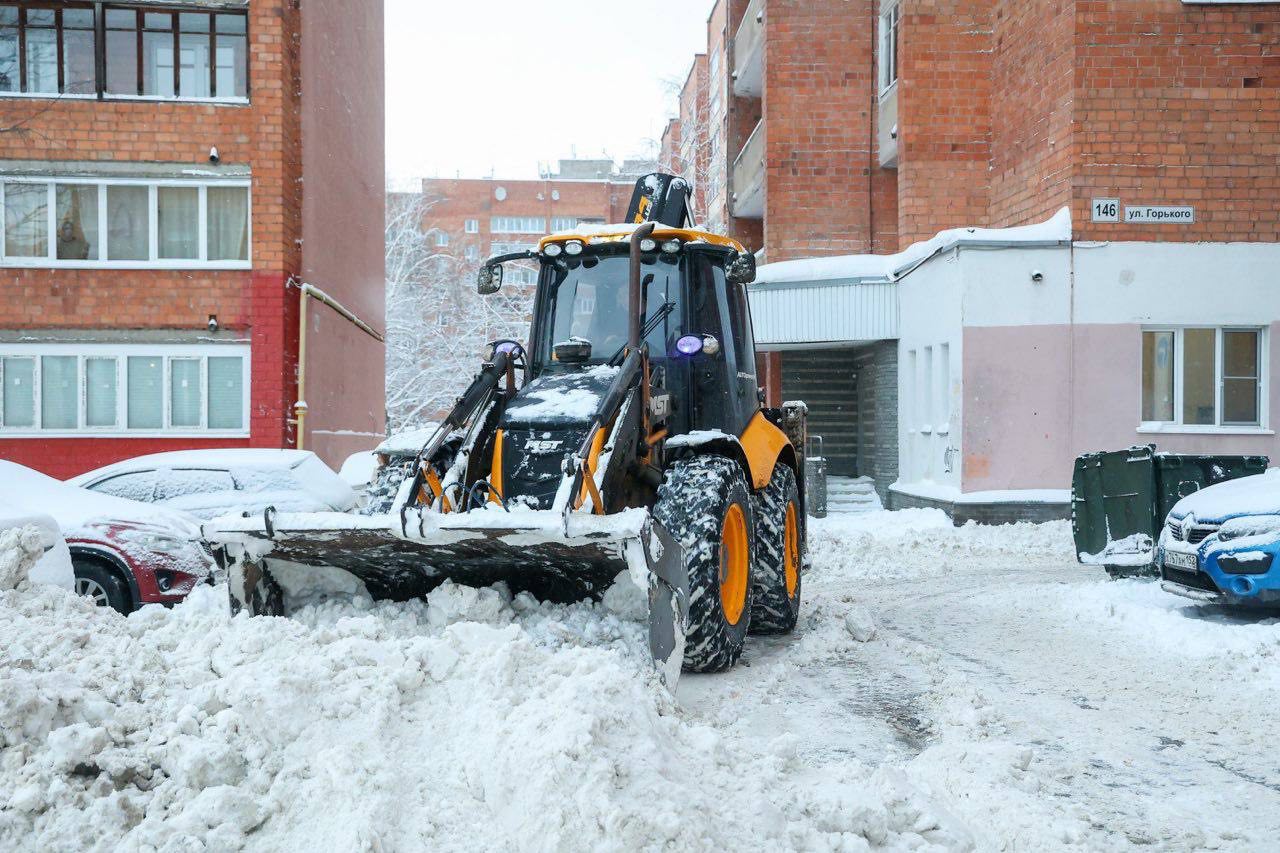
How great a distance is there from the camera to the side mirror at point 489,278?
26.0 feet

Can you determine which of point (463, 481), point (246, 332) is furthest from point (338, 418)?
point (463, 481)

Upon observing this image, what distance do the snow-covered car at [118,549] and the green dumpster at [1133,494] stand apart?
25.9 ft

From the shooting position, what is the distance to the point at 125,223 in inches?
804

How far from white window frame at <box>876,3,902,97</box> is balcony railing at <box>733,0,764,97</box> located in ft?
8.89

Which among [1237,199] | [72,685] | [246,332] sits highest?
[1237,199]

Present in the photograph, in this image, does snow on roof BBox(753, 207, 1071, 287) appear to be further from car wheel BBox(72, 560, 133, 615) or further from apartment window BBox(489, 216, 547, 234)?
apartment window BBox(489, 216, 547, 234)

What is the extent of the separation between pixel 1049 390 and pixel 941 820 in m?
14.0

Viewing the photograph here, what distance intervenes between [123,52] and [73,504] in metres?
14.0

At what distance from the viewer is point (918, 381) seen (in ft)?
64.9

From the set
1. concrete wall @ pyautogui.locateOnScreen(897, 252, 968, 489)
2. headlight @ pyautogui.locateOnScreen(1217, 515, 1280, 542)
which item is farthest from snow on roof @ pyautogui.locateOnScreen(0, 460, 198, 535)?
concrete wall @ pyautogui.locateOnScreen(897, 252, 968, 489)

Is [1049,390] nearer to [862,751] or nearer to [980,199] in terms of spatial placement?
[980,199]

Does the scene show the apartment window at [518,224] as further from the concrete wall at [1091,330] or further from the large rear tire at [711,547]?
the large rear tire at [711,547]

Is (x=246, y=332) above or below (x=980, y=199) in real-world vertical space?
below

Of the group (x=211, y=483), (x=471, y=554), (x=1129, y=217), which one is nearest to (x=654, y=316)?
(x=471, y=554)
